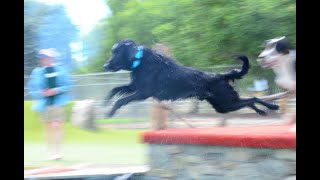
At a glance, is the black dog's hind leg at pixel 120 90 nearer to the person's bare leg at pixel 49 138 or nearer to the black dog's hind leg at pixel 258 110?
the person's bare leg at pixel 49 138

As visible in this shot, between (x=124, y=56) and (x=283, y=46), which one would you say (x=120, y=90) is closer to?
(x=124, y=56)

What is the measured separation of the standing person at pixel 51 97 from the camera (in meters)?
4.69

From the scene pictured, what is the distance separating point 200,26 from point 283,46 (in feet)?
3.15

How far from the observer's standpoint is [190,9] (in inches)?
194

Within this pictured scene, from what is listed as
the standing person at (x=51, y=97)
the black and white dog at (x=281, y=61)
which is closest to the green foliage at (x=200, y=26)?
the black and white dog at (x=281, y=61)

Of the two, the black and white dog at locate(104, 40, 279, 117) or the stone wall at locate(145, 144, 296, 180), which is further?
the black and white dog at locate(104, 40, 279, 117)

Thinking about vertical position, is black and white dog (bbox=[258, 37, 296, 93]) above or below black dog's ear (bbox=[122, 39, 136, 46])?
below

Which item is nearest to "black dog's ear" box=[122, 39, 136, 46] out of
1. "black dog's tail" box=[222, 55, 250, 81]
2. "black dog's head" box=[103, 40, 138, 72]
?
"black dog's head" box=[103, 40, 138, 72]

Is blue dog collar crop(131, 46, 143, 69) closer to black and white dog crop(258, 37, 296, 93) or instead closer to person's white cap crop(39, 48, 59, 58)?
person's white cap crop(39, 48, 59, 58)

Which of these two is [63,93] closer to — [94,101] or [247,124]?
[94,101]

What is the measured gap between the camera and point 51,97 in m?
4.68

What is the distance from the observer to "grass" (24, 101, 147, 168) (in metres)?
4.61

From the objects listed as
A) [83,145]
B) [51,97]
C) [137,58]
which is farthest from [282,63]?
[51,97]

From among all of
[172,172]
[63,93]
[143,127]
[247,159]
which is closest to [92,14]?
[63,93]
